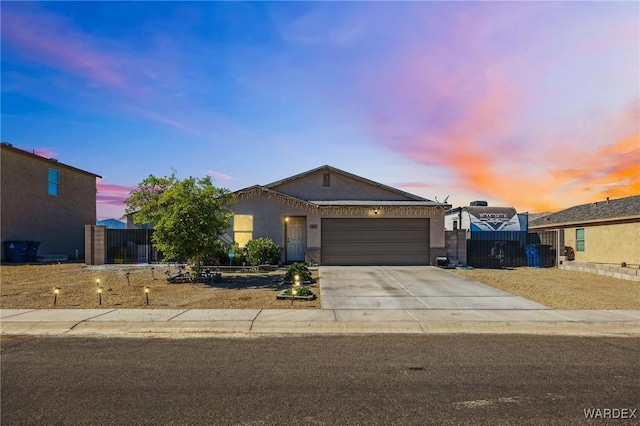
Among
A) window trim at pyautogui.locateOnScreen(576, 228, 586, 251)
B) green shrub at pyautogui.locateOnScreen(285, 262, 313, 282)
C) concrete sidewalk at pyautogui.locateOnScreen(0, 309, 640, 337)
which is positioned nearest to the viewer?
concrete sidewalk at pyautogui.locateOnScreen(0, 309, 640, 337)

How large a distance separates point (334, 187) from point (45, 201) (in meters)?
19.9

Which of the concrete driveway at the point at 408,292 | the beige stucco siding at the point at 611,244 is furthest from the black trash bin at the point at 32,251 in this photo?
the beige stucco siding at the point at 611,244

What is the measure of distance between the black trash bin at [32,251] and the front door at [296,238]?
1576 cm

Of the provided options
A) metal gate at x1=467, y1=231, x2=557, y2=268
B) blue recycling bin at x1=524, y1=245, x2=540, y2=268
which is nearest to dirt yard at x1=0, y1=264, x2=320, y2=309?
metal gate at x1=467, y1=231, x2=557, y2=268

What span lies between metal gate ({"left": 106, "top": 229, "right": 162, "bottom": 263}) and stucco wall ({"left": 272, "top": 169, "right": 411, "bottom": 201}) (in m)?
7.69

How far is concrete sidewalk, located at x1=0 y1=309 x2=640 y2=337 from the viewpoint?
8.27m

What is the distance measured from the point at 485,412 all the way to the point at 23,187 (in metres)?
29.1

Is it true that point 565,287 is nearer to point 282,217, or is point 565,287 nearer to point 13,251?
point 282,217

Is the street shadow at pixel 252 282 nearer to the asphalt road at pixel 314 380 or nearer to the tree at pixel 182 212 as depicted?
the tree at pixel 182 212

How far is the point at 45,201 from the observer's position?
26.2 metres

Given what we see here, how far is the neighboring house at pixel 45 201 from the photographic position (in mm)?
23297

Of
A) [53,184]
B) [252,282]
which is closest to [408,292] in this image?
[252,282]

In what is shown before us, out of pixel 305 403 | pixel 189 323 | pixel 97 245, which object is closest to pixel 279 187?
pixel 97 245

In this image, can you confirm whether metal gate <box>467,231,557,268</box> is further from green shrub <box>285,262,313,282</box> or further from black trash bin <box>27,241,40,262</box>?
black trash bin <box>27,241,40,262</box>
